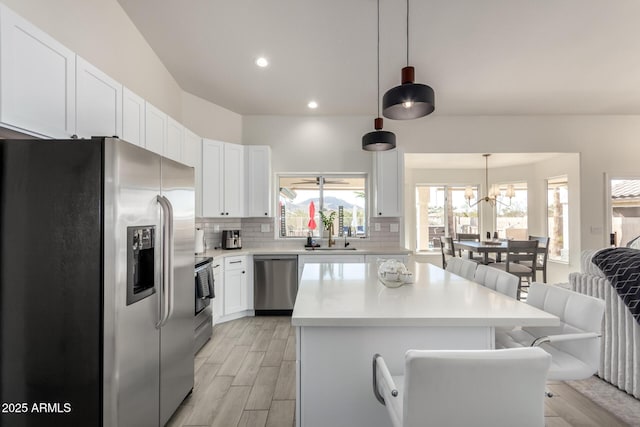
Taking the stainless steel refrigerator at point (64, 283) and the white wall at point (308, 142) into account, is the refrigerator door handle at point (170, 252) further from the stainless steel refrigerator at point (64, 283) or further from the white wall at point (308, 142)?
the white wall at point (308, 142)

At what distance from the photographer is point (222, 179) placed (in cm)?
430

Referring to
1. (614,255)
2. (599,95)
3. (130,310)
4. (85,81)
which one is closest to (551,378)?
(614,255)

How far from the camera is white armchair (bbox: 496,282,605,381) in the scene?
57.6 inches

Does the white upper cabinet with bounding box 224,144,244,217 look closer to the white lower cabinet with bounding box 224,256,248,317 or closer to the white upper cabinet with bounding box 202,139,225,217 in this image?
the white upper cabinet with bounding box 202,139,225,217

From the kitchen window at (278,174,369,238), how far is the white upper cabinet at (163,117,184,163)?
172cm

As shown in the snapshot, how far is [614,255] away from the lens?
239 cm

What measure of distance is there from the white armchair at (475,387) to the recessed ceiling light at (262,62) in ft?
11.0

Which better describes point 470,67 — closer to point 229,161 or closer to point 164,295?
point 229,161

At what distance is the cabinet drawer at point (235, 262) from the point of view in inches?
156

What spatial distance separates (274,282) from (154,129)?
91.7 inches

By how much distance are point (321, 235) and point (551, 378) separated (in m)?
3.68

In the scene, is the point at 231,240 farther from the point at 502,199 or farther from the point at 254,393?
the point at 502,199

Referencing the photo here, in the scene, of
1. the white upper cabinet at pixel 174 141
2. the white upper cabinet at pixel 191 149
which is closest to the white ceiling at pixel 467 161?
the white upper cabinet at pixel 191 149

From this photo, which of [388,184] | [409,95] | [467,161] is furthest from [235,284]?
[467,161]
